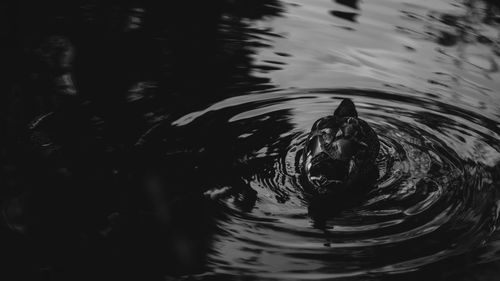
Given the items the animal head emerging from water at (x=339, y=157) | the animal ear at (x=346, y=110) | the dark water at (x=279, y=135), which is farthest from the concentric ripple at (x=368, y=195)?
the animal ear at (x=346, y=110)

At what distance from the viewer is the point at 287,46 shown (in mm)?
8555

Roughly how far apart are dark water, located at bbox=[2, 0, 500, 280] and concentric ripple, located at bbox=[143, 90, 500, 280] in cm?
1

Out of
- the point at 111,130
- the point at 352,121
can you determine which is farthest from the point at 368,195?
the point at 111,130

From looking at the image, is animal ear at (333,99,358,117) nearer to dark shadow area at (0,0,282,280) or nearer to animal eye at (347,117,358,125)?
animal eye at (347,117,358,125)

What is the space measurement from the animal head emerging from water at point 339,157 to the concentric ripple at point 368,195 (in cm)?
16

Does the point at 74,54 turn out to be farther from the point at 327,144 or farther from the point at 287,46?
the point at 327,144

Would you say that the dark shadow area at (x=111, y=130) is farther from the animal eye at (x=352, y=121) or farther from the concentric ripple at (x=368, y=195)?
the animal eye at (x=352, y=121)

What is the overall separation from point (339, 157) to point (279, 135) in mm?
936

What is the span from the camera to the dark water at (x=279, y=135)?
5.02 meters

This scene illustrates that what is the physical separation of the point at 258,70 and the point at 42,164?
2.88 m

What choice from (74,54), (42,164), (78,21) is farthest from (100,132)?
(78,21)

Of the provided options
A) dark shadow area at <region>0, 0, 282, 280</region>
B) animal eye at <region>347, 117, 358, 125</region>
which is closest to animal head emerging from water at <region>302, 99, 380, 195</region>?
animal eye at <region>347, 117, 358, 125</region>

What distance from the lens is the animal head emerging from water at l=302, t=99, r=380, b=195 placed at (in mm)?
5719

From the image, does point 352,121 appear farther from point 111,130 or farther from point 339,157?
point 111,130
